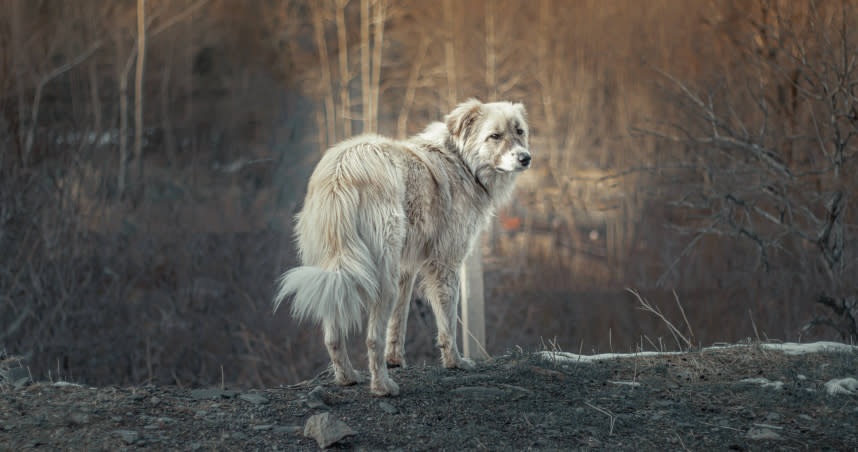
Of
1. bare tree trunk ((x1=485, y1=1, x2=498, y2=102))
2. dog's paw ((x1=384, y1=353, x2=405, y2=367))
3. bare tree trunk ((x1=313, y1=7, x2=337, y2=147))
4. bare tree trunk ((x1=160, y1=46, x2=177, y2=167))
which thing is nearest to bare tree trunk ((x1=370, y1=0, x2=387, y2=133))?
bare tree trunk ((x1=313, y1=7, x2=337, y2=147))

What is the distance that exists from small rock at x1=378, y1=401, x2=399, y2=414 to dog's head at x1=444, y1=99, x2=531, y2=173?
5.85 ft

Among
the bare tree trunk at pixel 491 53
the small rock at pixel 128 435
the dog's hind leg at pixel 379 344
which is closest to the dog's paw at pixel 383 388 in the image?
the dog's hind leg at pixel 379 344

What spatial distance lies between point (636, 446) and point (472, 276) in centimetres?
313

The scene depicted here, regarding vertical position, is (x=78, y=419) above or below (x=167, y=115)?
below

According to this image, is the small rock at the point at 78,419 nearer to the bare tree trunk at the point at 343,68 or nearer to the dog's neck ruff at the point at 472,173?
the dog's neck ruff at the point at 472,173

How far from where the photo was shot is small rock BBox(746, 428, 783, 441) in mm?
2744

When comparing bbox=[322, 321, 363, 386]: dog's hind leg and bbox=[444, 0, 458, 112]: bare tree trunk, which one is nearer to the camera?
bbox=[322, 321, 363, 386]: dog's hind leg

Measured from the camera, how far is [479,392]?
3.33 meters

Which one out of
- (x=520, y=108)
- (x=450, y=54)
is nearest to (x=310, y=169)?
(x=450, y=54)

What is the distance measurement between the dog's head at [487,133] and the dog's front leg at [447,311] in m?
0.80

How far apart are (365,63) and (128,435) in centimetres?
752

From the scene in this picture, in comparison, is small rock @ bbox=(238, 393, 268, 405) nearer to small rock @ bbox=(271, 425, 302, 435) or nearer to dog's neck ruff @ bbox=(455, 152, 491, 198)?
small rock @ bbox=(271, 425, 302, 435)

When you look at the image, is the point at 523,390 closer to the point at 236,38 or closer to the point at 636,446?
the point at 636,446

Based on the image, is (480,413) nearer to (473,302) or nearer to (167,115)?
(473,302)
